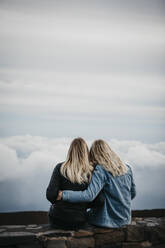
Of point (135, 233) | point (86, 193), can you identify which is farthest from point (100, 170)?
point (135, 233)

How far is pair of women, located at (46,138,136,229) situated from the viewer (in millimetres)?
2232

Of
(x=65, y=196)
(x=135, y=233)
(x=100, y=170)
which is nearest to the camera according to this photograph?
(x=65, y=196)

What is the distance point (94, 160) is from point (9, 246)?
0.87m

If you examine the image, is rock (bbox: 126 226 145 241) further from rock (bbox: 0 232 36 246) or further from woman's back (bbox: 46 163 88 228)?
rock (bbox: 0 232 36 246)

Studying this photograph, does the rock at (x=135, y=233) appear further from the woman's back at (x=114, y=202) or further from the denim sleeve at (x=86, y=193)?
the denim sleeve at (x=86, y=193)

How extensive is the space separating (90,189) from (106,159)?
0.27 metres

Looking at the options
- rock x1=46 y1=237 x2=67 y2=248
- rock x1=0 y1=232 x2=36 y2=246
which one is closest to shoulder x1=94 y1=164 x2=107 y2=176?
rock x1=46 y1=237 x2=67 y2=248

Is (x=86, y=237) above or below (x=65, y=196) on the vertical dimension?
below

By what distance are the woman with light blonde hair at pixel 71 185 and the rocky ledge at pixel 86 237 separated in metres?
0.09

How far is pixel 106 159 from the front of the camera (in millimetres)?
2363

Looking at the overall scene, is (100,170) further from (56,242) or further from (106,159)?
(56,242)

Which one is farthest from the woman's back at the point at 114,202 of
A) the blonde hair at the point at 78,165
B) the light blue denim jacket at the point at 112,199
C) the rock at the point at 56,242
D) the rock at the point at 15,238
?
the rock at the point at 15,238

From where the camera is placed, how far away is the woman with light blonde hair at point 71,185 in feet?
7.33

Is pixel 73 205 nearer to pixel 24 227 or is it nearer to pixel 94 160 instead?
pixel 94 160
